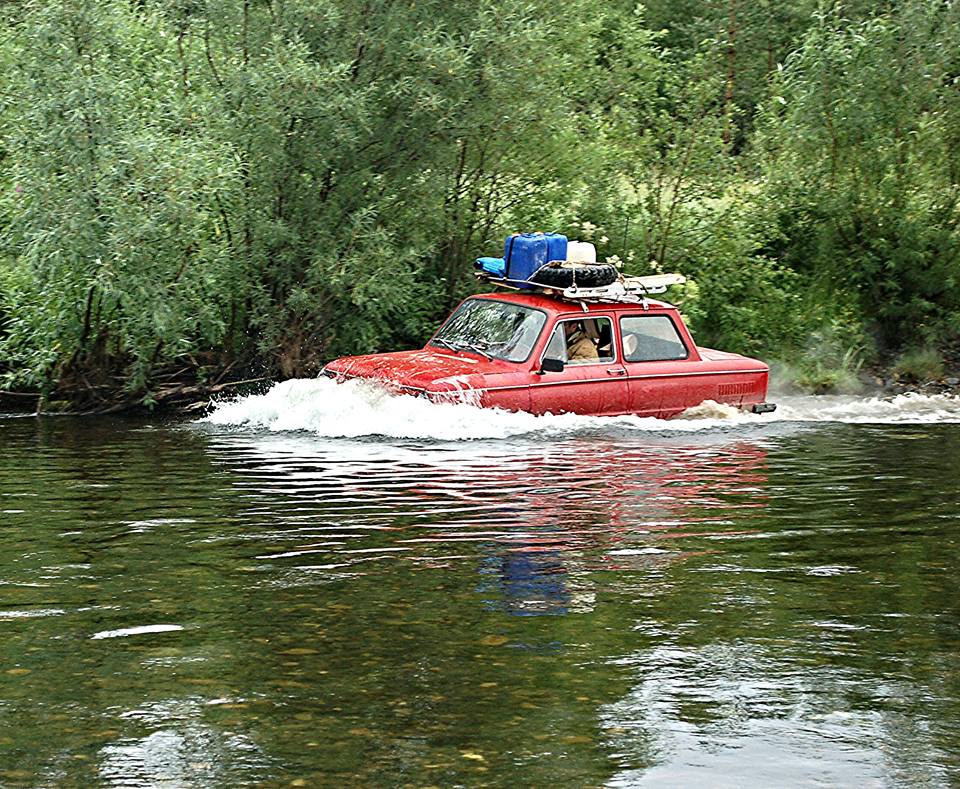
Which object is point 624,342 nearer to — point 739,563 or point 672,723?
point 739,563

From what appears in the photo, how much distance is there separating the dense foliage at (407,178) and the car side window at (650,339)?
3.49 metres

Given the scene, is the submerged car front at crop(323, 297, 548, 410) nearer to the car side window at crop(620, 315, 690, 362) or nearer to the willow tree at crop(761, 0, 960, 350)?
the car side window at crop(620, 315, 690, 362)

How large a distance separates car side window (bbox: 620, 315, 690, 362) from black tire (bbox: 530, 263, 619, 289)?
1.57ft

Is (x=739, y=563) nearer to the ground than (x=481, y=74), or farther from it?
nearer to the ground

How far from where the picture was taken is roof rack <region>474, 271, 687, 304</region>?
16016 mm

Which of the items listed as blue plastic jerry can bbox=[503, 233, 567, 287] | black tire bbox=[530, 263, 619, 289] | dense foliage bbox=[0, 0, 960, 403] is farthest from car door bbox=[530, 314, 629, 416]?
dense foliage bbox=[0, 0, 960, 403]

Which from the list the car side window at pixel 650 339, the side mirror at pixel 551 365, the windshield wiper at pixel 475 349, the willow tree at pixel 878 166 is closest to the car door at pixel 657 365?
the car side window at pixel 650 339

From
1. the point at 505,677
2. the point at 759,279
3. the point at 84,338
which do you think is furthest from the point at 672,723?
the point at 759,279

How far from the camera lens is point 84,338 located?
18.0 m

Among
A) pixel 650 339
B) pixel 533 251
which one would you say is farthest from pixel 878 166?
pixel 533 251

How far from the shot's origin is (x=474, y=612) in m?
8.36

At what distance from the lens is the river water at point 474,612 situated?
6.16m

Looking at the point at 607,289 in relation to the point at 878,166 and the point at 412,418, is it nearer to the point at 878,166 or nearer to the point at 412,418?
the point at 412,418

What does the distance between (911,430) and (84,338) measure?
937 cm
